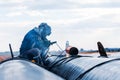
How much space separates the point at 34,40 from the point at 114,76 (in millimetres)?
12503

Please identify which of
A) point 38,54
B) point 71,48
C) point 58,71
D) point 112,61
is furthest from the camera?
point 38,54

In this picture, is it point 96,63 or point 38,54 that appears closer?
point 96,63

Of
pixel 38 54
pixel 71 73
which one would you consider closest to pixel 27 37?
pixel 38 54

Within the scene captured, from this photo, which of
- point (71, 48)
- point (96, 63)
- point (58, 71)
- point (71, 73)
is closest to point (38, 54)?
point (71, 48)

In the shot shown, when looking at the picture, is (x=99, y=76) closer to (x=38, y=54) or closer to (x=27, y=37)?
(x=38, y=54)

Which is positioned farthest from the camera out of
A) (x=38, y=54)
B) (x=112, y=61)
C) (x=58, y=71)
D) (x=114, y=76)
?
(x=38, y=54)

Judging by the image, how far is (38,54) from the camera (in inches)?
634

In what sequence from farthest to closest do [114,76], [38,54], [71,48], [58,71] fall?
[38,54] → [71,48] → [58,71] → [114,76]

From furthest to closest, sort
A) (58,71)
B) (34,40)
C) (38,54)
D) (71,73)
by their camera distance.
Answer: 1. (34,40)
2. (38,54)
3. (58,71)
4. (71,73)

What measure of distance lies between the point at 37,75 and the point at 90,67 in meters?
1.62

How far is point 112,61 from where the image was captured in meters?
8.16

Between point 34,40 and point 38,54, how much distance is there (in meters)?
2.75

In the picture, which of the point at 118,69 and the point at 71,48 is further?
the point at 71,48

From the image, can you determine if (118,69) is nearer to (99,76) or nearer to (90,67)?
(99,76)
